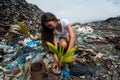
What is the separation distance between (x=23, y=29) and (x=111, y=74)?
2681mm

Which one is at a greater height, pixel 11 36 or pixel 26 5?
pixel 26 5

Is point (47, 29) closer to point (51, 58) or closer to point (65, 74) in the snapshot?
point (51, 58)

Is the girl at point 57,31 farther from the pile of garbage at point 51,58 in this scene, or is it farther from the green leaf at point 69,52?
the pile of garbage at point 51,58

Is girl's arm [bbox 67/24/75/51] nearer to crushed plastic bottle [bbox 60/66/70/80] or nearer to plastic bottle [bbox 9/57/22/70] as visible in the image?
crushed plastic bottle [bbox 60/66/70/80]

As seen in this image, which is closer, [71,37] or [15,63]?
[71,37]

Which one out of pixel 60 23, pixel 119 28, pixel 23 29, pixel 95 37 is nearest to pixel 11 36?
pixel 23 29

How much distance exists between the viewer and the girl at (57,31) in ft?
17.7

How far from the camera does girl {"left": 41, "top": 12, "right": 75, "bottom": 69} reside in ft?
17.7

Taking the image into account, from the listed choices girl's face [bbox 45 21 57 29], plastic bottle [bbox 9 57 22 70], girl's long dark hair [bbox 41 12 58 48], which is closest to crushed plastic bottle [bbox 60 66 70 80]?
girl's long dark hair [bbox 41 12 58 48]

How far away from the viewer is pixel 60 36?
5.97 meters

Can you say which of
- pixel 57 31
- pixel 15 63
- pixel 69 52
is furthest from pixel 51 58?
pixel 15 63

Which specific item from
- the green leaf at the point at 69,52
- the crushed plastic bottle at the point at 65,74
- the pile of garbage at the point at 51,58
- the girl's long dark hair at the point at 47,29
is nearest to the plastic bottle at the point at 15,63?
the pile of garbage at the point at 51,58

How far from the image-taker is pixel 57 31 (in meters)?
5.82

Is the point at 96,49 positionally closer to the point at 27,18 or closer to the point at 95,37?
the point at 95,37
